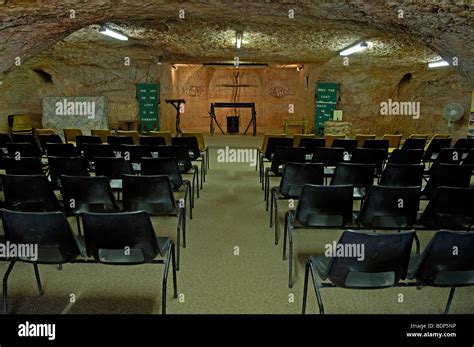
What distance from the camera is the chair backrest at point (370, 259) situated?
1929 millimetres

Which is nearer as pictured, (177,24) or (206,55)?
(177,24)

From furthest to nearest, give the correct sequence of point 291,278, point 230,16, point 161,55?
point 161,55, point 230,16, point 291,278

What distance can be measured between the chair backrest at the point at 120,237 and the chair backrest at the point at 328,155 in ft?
10.2

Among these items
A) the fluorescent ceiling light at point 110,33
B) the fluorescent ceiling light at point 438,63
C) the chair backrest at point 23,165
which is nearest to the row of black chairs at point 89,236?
the chair backrest at point 23,165

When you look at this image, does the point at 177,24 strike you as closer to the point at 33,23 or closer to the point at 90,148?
the point at 33,23

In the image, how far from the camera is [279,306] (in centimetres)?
254

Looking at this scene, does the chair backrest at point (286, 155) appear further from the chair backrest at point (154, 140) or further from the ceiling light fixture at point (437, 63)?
the ceiling light fixture at point (437, 63)

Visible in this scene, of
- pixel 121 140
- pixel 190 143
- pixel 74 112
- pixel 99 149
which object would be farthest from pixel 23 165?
pixel 74 112

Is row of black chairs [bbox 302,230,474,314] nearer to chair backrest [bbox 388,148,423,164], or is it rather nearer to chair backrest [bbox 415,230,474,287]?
chair backrest [bbox 415,230,474,287]

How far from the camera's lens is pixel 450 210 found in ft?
9.34

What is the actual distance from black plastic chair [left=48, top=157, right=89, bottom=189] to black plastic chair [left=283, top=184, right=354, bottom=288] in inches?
94.0
